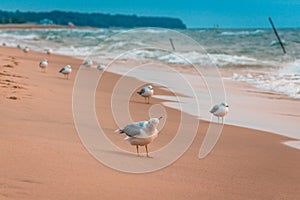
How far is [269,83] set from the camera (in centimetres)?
1838

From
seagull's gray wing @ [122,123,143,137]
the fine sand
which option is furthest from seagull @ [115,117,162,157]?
the fine sand

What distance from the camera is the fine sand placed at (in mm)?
4355

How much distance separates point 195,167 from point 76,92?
6.61 meters

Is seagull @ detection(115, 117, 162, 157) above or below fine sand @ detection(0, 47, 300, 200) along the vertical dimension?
above

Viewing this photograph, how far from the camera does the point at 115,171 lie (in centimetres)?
508

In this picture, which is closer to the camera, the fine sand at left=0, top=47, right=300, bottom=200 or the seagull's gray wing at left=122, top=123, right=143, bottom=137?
the fine sand at left=0, top=47, right=300, bottom=200

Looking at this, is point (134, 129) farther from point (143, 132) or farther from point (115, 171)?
point (115, 171)

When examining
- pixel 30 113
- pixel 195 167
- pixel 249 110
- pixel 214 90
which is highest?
pixel 214 90

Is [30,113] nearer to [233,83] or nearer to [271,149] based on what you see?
[271,149]

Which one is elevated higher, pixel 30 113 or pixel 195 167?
pixel 30 113

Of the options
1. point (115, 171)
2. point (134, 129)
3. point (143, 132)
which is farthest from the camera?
point (134, 129)

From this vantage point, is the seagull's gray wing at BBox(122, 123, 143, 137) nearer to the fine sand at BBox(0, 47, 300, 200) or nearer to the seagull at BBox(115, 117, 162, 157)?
the seagull at BBox(115, 117, 162, 157)

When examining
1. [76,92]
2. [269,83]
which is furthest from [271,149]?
[269,83]

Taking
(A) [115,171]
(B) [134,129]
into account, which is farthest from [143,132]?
(A) [115,171]
